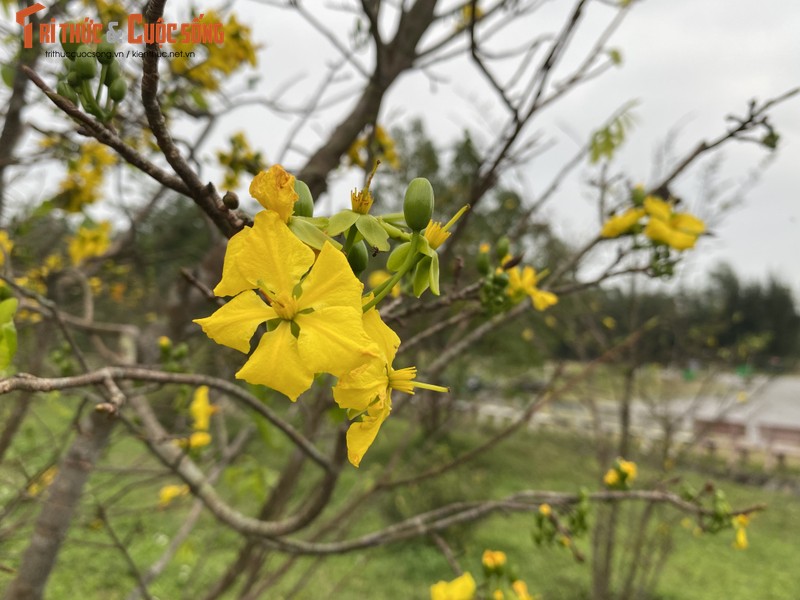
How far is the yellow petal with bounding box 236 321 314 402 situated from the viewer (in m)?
0.54

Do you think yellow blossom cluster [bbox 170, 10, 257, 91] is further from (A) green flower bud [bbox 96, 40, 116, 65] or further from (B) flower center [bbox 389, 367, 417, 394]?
(B) flower center [bbox 389, 367, 417, 394]

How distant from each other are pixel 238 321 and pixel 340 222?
0.16 m

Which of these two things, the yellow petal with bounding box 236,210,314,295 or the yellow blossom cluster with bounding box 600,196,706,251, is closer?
the yellow petal with bounding box 236,210,314,295

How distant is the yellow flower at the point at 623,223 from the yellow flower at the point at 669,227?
0.10 feet

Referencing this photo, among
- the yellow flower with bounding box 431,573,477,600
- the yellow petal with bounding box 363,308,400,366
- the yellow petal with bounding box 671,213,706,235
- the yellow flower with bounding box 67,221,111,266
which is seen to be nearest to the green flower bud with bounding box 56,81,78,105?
the yellow petal with bounding box 363,308,400,366

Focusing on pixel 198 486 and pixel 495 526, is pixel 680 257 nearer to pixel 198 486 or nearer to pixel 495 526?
pixel 198 486

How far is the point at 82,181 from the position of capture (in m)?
2.31

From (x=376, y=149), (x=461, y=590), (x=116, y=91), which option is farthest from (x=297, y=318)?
(x=376, y=149)

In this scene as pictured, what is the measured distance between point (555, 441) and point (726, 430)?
12.1ft

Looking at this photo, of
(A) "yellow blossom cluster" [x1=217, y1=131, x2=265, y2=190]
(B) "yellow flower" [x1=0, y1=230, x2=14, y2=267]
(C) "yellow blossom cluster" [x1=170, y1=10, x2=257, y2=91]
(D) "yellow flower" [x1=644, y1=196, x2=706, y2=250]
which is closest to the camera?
(D) "yellow flower" [x1=644, y1=196, x2=706, y2=250]

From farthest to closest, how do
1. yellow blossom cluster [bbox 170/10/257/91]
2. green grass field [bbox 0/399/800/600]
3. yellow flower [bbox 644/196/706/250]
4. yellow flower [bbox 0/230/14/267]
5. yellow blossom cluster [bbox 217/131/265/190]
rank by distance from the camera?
1. green grass field [bbox 0/399/800/600]
2. yellow blossom cluster [bbox 170/10/257/91]
3. yellow blossom cluster [bbox 217/131/265/190]
4. yellow flower [bbox 0/230/14/267]
5. yellow flower [bbox 644/196/706/250]

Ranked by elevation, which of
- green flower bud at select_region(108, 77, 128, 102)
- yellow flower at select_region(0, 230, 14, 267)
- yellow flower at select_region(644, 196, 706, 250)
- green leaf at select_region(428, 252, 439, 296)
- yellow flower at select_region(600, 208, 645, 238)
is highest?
yellow flower at select_region(0, 230, 14, 267)

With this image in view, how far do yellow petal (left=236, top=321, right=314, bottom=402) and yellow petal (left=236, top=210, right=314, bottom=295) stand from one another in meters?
A: 0.07

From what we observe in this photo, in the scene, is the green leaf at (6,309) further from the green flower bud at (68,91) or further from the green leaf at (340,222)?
the green leaf at (340,222)
